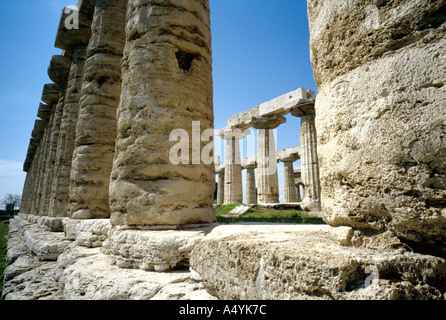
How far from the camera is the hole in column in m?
3.38

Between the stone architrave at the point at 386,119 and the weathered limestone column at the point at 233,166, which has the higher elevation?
the weathered limestone column at the point at 233,166

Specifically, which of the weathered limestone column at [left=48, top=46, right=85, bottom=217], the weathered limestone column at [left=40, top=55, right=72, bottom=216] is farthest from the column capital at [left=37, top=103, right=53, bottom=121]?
the weathered limestone column at [left=48, top=46, right=85, bottom=217]

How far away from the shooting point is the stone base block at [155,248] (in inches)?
94.9

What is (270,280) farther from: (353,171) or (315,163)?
(315,163)

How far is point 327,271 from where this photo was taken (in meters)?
1.04

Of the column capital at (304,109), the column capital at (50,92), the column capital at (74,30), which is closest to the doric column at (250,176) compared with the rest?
the column capital at (304,109)

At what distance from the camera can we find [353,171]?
52.4 inches

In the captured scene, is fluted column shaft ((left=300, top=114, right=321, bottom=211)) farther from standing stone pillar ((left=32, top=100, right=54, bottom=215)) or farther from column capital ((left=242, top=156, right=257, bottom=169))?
standing stone pillar ((left=32, top=100, right=54, bottom=215))

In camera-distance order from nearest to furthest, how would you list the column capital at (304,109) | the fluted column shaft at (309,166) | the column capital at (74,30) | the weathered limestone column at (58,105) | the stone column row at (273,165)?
the column capital at (74,30) → the weathered limestone column at (58,105) → the fluted column shaft at (309,166) → the stone column row at (273,165) → the column capital at (304,109)

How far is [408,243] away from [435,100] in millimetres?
669

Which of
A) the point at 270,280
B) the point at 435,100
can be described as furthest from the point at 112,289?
the point at 435,100

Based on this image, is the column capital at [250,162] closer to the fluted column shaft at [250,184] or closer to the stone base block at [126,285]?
the fluted column shaft at [250,184]

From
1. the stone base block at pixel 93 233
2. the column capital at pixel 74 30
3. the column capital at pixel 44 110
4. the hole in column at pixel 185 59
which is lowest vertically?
the stone base block at pixel 93 233

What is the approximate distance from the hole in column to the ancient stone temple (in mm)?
20
